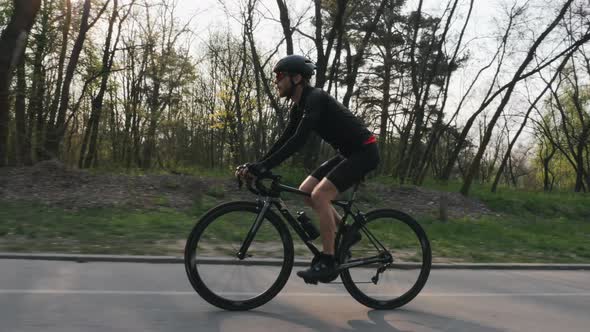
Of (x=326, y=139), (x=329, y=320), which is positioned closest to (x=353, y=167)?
(x=326, y=139)

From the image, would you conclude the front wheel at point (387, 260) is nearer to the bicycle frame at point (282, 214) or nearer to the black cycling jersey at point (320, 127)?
the bicycle frame at point (282, 214)

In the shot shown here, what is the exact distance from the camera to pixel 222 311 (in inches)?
165

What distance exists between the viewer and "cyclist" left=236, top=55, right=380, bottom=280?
4.20 m

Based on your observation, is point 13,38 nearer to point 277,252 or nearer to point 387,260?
point 277,252

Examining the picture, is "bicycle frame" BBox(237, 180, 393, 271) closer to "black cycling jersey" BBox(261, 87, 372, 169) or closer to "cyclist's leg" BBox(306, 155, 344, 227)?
"cyclist's leg" BBox(306, 155, 344, 227)

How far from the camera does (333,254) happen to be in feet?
14.6

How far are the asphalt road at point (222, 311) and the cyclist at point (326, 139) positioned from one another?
460 millimetres

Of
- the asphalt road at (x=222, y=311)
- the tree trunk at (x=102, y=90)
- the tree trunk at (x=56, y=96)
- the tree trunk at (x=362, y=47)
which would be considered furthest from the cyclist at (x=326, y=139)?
the tree trunk at (x=102, y=90)

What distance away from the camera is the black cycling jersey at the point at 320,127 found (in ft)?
13.7

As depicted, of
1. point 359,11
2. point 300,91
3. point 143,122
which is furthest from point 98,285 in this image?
point 143,122

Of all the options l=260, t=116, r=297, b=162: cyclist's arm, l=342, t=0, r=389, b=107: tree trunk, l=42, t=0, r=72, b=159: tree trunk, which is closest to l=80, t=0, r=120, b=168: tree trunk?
l=42, t=0, r=72, b=159: tree trunk

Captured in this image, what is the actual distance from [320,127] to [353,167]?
41cm

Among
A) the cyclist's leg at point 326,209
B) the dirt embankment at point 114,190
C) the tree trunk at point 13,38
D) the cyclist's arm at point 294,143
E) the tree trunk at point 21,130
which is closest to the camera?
→ the cyclist's arm at point 294,143

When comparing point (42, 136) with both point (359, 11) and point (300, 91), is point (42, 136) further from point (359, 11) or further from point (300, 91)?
point (300, 91)
